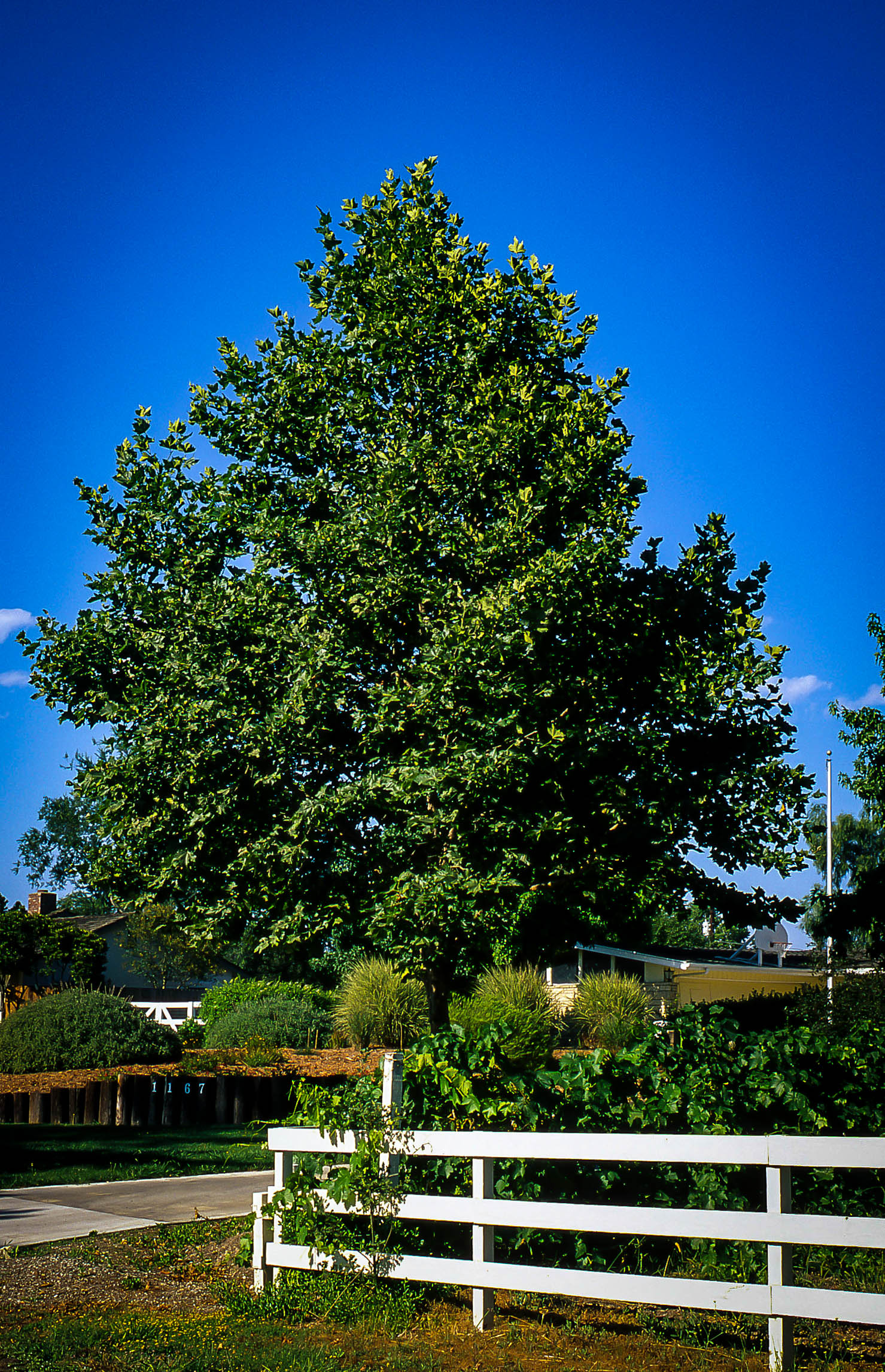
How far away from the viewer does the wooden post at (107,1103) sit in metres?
16.2

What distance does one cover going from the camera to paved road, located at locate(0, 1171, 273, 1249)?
8.59m

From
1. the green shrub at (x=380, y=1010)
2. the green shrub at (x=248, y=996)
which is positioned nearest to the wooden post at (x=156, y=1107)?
the green shrub at (x=380, y=1010)

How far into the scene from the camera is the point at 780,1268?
5.14m

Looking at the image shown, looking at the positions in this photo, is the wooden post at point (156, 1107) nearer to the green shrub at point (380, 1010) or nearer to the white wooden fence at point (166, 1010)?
the green shrub at point (380, 1010)

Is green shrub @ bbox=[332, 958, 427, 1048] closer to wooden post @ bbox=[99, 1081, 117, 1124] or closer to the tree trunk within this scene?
wooden post @ bbox=[99, 1081, 117, 1124]

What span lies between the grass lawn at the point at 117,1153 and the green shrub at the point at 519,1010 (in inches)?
140

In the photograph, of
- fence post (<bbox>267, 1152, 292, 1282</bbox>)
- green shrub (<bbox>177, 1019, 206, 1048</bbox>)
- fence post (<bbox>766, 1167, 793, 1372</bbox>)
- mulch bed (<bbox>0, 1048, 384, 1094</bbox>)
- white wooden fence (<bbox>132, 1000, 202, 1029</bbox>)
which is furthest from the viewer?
white wooden fence (<bbox>132, 1000, 202, 1029</bbox>)

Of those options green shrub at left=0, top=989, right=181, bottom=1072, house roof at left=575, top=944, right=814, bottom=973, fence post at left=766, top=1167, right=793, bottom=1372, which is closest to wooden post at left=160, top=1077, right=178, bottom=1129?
green shrub at left=0, top=989, right=181, bottom=1072

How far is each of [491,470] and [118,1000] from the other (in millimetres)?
13682

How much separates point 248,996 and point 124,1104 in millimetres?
11035

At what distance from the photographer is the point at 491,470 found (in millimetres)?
12148

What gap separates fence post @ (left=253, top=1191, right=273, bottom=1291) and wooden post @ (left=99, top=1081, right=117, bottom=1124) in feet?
33.5

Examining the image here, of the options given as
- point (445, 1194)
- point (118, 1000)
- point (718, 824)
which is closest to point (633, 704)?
point (718, 824)

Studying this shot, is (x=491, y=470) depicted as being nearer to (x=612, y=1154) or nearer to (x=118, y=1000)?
(x=612, y=1154)
